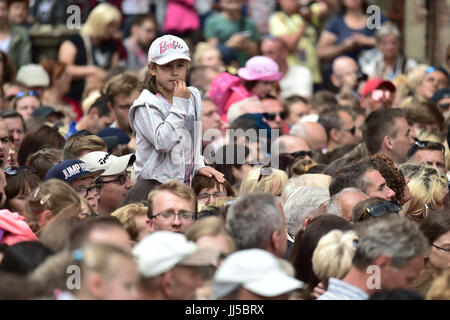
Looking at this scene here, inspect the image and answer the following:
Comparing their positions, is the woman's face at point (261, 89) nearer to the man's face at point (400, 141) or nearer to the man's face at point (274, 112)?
the man's face at point (274, 112)

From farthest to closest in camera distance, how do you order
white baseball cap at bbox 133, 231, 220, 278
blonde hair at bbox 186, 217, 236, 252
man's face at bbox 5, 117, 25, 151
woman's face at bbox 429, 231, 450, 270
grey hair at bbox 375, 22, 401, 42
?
grey hair at bbox 375, 22, 401, 42 → man's face at bbox 5, 117, 25, 151 → woman's face at bbox 429, 231, 450, 270 → blonde hair at bbox 186, 217, 236, 252 → white baseball cap at bbox 133, 231, 220, 278

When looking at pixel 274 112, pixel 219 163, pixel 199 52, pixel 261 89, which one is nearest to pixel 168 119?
pixel 219 163

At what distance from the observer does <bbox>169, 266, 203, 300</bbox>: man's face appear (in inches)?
196

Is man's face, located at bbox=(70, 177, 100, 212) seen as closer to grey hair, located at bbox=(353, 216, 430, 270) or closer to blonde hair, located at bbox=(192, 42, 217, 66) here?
grey hair, located at bbox=(353, 216, 430, 270)

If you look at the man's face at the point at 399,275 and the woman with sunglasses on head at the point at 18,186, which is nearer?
the man's face at the point at 399,275

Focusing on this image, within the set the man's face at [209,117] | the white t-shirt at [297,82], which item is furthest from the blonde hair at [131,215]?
the white t-shirt at [297,82]

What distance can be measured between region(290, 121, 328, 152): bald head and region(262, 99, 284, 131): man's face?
223 mm

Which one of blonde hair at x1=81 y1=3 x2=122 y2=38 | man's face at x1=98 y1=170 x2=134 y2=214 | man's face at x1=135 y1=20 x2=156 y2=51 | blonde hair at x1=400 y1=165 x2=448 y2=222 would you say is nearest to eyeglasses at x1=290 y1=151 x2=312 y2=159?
blonde hair at x1=400 y1=165 x2=448 y2=222

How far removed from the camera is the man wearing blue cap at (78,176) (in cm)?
727

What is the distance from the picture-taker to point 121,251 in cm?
472

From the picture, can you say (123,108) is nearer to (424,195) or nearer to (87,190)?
(87,190)

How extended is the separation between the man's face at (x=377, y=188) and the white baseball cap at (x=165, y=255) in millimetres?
2449

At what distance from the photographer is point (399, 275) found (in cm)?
519

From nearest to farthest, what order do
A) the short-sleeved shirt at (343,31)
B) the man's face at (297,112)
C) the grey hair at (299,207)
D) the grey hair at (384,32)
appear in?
the grey hair at (299,207)
the man's face at (297,112)
the grey hair at (384,32)
the short-sleeved shirt at (343,31)
